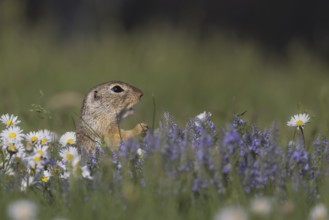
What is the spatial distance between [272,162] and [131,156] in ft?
2.51

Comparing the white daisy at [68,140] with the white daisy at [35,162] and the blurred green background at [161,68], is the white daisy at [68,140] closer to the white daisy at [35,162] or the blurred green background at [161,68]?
the white daisy at [35,162]

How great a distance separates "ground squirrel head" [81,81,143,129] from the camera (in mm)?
6277

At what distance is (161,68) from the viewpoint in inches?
505

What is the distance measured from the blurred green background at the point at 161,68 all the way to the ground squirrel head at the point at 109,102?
3752 millimetres

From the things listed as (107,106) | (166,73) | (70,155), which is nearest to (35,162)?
(70,155)

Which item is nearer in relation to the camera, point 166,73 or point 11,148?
point 11,148

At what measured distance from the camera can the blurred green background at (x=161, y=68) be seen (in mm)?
11617

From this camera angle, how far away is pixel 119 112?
21.1ft

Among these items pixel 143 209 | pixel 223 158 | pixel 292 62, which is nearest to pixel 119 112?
pixel 223 158

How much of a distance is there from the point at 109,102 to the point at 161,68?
6447 millimetres

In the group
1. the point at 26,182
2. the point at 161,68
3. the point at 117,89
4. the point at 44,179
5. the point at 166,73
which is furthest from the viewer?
the point at 161,68

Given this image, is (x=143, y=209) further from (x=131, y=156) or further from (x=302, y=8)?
(x=302, y=8)

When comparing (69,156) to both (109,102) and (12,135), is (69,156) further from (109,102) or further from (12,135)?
(109,102)

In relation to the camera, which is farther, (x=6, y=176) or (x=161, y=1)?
(x=161, y=1)
